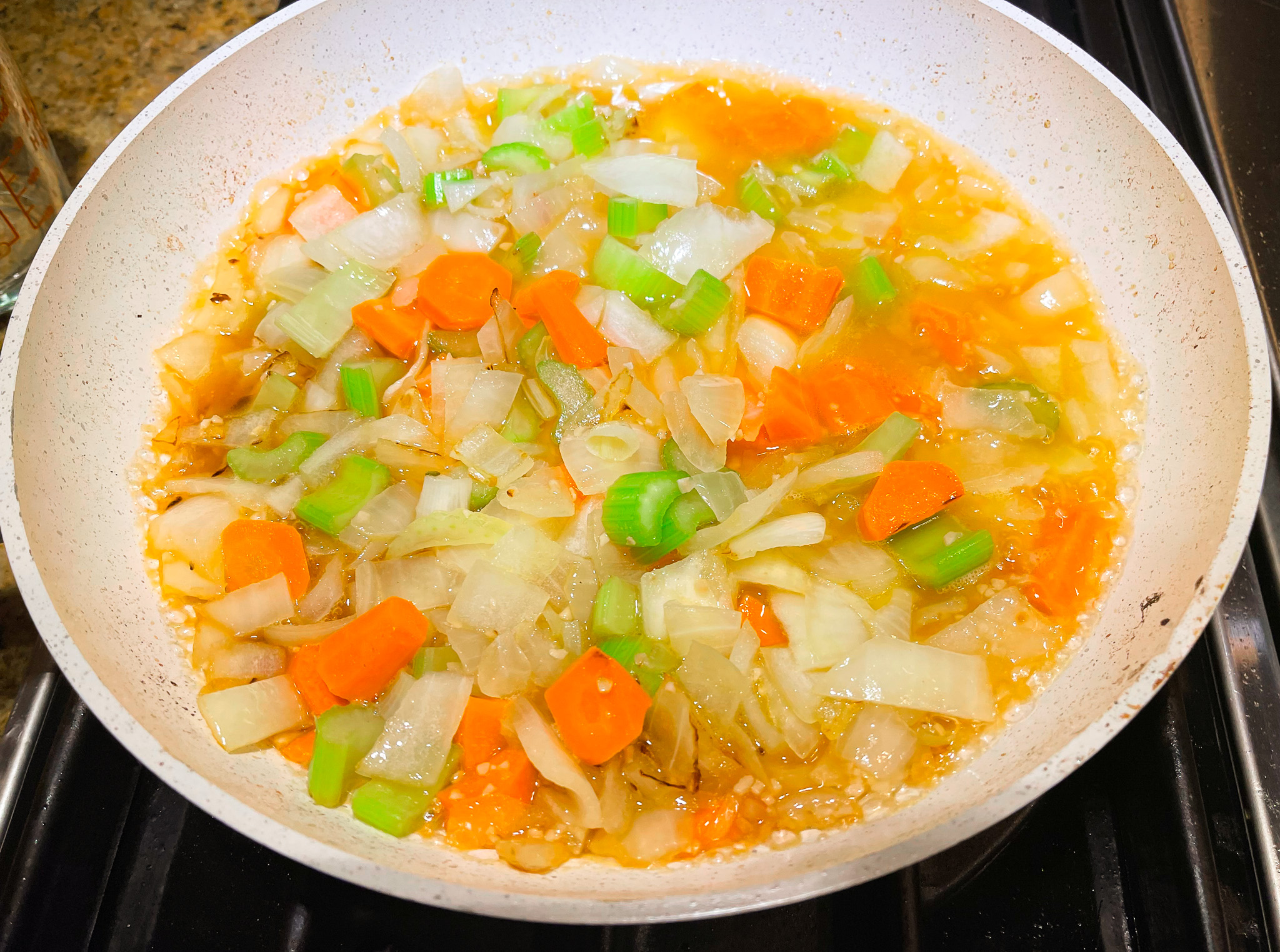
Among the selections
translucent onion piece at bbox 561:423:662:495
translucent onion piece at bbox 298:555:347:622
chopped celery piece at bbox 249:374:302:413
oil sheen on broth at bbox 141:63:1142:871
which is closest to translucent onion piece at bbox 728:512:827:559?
oil sheen on broth at bbox 141:63:1142:871

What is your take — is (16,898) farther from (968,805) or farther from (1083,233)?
(1083,233)

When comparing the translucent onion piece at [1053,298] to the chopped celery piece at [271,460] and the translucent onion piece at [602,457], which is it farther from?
the chopped celery piece at [271,460]

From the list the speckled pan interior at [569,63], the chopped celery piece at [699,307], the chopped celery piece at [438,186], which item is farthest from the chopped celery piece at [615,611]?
the chopped celery piece at [438,186]

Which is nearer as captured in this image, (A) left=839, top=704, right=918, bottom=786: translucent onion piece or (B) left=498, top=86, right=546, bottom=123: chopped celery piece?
(A) left=839, top=704, right=918, bottom=786: translucent onion piece

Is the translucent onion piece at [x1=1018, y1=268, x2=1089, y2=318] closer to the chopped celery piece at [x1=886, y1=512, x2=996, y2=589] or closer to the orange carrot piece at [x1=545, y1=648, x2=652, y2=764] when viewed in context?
the chopped celery piece at [x1=886, y1=512, x2=996, y2=589]

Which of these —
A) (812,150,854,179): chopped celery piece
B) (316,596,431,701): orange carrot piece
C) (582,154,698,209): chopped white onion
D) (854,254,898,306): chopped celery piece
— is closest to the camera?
(316,596,431,701): orange carrot piece

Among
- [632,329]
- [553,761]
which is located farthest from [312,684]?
[632,329]

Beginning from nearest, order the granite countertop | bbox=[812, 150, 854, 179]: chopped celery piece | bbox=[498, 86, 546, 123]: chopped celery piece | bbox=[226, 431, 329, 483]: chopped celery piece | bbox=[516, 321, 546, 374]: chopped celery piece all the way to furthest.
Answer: bbox=[226, 431, 329, 483]: chopped celery piece → bbox=[516, 321, 546, 374]: chopped celery piece → bbox=[812, 150, 854, 179]: chopped celery piece → bbox=[498, 86, 546, 123]: chopped celery piece → the granite countertop

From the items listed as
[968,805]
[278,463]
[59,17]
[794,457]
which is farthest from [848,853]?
[59,17]
